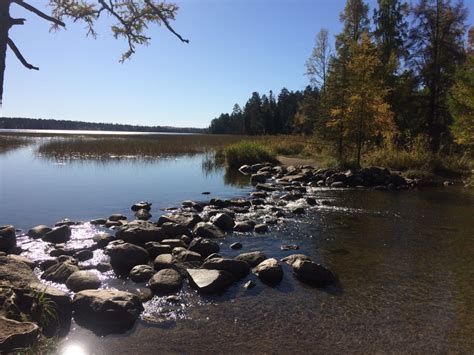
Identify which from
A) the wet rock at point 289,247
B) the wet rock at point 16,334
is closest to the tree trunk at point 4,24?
the wet rock at point 16,334

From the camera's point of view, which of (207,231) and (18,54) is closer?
(18,54)

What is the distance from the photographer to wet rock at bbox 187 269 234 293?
7453 millimetres

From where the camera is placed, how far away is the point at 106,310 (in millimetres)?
6277

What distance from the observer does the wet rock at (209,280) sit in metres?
7.45

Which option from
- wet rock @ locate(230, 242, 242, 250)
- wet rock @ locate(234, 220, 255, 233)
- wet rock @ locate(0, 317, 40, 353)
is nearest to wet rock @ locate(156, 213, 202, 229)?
wet rock @ locate(234, 220, 255, 233)

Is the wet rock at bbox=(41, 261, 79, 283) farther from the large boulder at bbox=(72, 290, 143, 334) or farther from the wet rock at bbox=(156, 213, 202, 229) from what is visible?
the wet rock at bbox=(156, 213, 202, 229)

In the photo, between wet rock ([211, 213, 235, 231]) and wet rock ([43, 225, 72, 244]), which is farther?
wet rock ([211, 213, 235, 231])

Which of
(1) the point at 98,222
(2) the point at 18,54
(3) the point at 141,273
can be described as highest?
(2) the point at 18,54

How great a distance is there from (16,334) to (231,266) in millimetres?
4203

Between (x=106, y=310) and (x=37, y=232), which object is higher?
(x=106, y=310)

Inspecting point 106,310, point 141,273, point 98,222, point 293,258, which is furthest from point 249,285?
point 98,222

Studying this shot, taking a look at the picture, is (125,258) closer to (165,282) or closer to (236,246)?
(165,282)

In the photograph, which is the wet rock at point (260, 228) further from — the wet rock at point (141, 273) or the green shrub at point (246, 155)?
the green shrub at point (246, 155)

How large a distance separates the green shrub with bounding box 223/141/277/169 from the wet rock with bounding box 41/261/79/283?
23443mm
